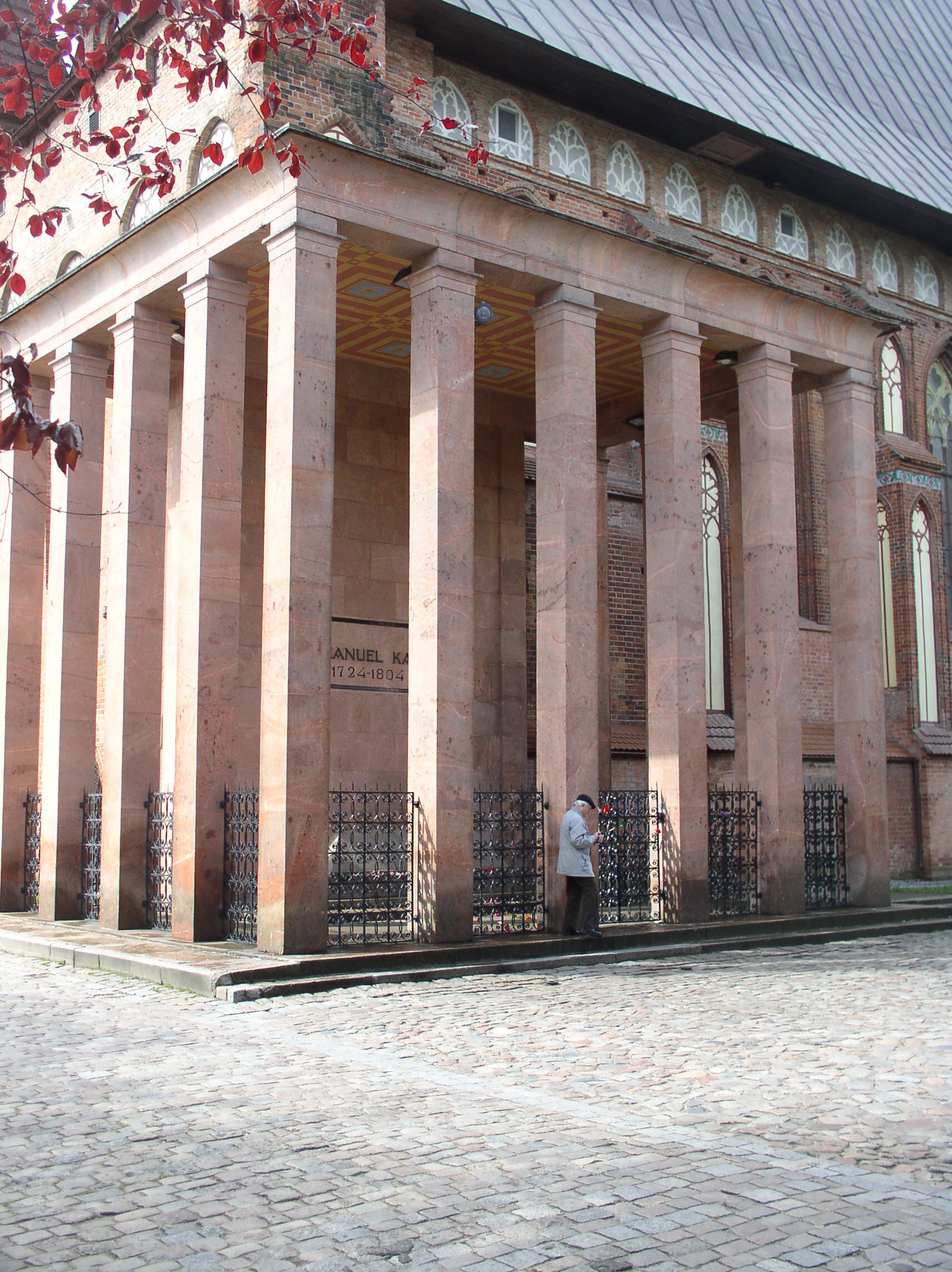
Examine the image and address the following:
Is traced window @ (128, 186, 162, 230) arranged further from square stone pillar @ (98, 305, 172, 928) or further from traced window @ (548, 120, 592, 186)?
traced window @ (548, 120, 592, 186)

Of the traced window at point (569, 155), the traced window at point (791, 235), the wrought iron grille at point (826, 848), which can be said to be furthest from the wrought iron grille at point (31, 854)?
the traced window at point (791, 235)

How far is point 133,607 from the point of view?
615 inches

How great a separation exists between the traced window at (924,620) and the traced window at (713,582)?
4971mm

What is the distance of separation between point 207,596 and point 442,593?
2.51 metres

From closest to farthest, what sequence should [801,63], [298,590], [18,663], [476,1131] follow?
1. [476,1131]
2. [298,590]
3. [18,663]
4. [801,63]

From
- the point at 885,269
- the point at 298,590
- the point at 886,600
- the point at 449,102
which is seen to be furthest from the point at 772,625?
the point at 885,269

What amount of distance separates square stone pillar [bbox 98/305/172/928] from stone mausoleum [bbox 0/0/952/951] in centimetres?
5

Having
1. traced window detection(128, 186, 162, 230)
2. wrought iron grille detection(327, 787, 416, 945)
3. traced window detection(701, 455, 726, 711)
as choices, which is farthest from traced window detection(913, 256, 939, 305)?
wrought iron grille detection(327, 787, 416, 945)

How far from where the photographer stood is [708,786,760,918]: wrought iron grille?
16.9 m

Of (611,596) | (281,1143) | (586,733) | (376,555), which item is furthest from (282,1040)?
(611,596)

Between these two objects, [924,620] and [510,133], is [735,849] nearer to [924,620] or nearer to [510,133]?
[510,133]

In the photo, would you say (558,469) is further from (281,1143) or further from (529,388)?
(281,1143)

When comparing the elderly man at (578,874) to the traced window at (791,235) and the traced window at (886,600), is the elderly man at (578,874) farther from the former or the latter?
the traced window at (886,600)

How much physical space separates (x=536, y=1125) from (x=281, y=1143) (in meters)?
1.29
